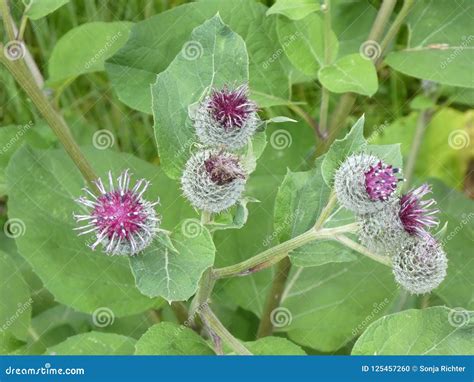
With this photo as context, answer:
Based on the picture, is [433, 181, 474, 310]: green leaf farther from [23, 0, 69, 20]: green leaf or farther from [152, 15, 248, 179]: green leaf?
[23, 0, 69, 20]: green leaf

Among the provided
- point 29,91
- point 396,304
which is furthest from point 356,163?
point 396,304

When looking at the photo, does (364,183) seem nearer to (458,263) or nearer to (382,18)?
(382,18)

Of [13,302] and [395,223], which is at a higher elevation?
[395,223]

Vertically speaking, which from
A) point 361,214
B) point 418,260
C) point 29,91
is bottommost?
point 418,260

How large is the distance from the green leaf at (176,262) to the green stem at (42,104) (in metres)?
0.77

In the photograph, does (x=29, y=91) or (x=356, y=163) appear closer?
(x=356, y=163)

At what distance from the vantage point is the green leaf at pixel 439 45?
3.05 m

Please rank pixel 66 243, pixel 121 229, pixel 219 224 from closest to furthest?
pixel 121 229
pixel 219 224
pixel 66 243

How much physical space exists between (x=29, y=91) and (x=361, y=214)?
52.6 inches

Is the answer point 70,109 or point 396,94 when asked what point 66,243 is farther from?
point 396,94

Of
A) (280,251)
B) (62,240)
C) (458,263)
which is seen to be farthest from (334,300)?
(62,240)

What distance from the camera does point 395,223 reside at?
2.28m

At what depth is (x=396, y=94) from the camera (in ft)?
14.8

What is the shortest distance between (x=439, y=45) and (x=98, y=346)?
6.40ft
